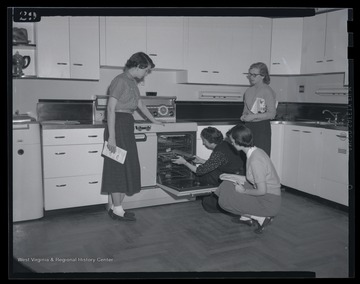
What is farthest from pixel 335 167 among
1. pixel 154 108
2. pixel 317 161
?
pixel 154 108

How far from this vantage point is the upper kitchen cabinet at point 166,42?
374 centimetres

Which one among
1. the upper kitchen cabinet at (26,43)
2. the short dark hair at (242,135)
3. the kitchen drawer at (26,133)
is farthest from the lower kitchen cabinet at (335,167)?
the upper kitchen cabinet at (26,43)

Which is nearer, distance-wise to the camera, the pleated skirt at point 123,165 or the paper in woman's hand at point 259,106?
the pleated skirt at point 123,165

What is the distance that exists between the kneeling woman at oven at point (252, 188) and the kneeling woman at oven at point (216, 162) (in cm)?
Answer: 21

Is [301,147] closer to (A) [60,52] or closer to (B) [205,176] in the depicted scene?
(B) [205,176]

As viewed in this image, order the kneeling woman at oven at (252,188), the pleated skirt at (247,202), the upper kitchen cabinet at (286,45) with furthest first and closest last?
1. the upper kitchen cabinet at (286,45)
2. the pleated skirt at (247,202)
3. the kneeling woman at oven at (252,188)

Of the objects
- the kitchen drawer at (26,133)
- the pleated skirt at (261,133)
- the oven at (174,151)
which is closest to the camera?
the kitchen drawer at (26,133)

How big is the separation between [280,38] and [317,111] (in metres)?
0.95

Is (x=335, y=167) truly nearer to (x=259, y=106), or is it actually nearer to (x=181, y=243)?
(x=259, y=106)

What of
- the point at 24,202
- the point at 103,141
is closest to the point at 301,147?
the point at 103,141

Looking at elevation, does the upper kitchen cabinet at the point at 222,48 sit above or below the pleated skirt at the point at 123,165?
above

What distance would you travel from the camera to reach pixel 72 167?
10.4 feet

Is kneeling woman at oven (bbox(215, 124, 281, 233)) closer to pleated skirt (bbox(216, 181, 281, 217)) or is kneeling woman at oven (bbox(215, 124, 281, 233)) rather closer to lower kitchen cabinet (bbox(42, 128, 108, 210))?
pleated skirt (bbox(216, 181, 281, 217))

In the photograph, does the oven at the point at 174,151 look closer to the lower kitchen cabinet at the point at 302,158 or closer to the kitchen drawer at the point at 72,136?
the kitchen drawer at the point at 72,136
